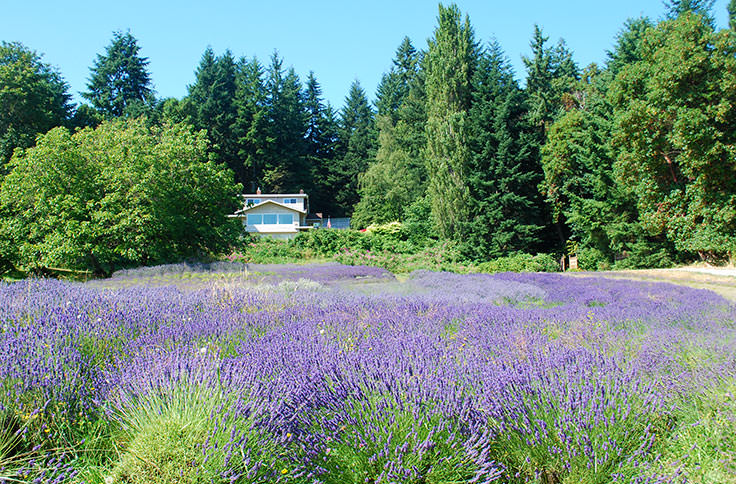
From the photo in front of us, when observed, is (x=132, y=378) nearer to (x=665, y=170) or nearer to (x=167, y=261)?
(x=167, y=261)

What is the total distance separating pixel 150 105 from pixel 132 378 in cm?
5004

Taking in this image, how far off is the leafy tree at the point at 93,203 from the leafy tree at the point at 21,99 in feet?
43.1

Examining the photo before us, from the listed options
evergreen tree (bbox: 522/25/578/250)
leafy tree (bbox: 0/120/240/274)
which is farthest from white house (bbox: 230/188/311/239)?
leafy tree (bbox: 0/120/240/274)

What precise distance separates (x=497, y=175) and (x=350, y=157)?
31.0m

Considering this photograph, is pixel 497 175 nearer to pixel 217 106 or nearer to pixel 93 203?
pixel 93 203

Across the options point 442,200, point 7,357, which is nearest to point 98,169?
point 7,357

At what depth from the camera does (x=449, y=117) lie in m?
23.9

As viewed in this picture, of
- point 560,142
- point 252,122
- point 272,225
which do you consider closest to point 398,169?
point 272,225

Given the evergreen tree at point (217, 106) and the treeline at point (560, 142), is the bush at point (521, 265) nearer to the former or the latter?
the treeline at point (560, 142)

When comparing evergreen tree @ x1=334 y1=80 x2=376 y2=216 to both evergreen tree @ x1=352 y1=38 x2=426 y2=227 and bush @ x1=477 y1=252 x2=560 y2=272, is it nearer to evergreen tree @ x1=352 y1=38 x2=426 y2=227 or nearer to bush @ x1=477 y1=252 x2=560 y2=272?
evergreen tree @ x1=352 y1=38 x2=426 y2=227

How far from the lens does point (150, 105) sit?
45344mm

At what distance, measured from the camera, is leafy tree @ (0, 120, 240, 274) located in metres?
12.9

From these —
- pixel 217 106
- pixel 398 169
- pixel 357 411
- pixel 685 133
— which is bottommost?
pixel 357 411

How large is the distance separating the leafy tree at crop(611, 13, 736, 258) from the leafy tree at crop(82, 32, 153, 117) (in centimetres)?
4429
